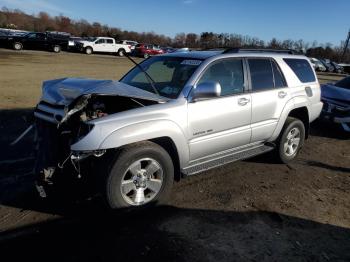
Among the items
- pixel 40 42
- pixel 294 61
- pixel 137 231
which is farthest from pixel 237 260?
pixel 40 42

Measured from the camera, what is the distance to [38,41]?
33625mm

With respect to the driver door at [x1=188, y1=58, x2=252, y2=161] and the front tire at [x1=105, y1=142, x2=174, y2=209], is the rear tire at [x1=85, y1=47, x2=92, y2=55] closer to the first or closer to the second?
the driver door at [x1=188, y1=58, x2=252, y2=161]

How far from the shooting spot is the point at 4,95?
10.7 meters

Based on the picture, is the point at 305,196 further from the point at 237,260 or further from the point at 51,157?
the point at 51,157

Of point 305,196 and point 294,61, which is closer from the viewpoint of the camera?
point 305,196

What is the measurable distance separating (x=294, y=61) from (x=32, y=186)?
4628mm

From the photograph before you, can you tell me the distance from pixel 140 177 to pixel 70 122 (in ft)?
3.21

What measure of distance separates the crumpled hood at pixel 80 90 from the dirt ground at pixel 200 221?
1.24m

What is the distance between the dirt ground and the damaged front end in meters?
0.48

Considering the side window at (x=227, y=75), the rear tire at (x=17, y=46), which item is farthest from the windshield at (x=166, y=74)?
the rear tire at (x=17, y=46)

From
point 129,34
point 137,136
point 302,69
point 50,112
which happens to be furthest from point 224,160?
point 129,34

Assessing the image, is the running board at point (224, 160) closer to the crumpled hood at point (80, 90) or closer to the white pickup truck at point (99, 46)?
the crumpled hood at point (80, 90)

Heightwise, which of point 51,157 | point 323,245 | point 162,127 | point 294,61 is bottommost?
point 323,245

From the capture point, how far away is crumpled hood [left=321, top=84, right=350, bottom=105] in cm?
895
